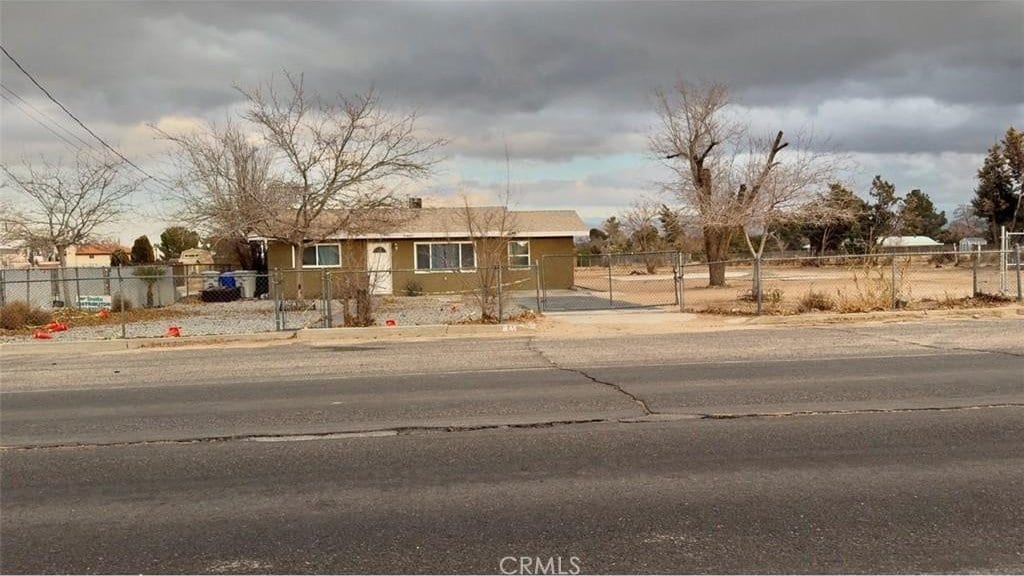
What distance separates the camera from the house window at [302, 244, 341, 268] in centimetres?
3159

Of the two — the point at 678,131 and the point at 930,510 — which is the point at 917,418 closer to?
the point at 930,510

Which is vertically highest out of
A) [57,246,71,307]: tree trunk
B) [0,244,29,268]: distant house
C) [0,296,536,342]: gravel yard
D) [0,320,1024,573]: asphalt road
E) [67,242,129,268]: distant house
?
[67,242,129,268]: distant house

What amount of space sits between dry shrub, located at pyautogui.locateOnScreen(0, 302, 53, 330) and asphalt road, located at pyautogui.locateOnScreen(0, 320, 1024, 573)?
1048cm

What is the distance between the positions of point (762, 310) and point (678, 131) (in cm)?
1323

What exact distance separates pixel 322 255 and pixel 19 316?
13.3m

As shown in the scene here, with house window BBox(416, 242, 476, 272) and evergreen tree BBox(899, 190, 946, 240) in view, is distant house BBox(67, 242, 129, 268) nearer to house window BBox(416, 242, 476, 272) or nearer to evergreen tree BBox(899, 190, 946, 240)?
house window BBox(416, 242, 476, 272)

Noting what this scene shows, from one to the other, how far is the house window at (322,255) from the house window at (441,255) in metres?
3.39

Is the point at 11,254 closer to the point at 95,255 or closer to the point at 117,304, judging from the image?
the point at 95,255

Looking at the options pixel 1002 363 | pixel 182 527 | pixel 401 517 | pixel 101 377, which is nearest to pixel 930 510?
pixel 401 517

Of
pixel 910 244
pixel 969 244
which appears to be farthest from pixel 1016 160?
pixel 910 244

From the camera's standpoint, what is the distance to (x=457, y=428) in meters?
7.04

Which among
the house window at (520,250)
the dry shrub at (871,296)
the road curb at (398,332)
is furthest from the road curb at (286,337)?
the house window at (520,250)

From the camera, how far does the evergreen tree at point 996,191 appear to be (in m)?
49.5

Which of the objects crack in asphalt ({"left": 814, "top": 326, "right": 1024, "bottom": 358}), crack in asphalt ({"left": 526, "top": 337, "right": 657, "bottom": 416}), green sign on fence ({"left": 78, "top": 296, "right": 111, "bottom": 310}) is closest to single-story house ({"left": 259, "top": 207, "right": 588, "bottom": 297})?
green sign on fence ({"left": 78, "top": 296, "right": 111, "bottom": 310})
